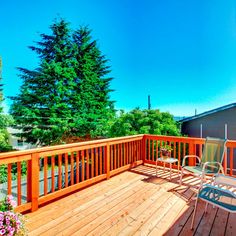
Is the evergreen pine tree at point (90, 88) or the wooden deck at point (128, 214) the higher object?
the evergreen pine tree at point (90, 88)

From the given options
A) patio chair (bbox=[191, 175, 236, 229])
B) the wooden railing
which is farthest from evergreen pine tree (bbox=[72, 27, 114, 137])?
patio chair (bbox=[191, 175, 236, 229])

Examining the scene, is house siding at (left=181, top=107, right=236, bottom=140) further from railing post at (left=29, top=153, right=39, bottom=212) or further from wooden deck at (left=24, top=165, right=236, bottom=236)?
railing post at (left=29, top=153, right=39, bottom=212)

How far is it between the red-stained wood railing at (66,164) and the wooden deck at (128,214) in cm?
18

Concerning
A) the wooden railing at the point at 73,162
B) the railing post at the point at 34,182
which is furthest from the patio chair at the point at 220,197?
the railing post at the point at 34,182

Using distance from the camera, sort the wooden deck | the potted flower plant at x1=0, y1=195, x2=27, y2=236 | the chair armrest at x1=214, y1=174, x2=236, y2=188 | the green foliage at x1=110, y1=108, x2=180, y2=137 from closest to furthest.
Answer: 1. the potted flower plant at x1=0, y1=195, x2=27, y2=236
2. the wooden deck
3. the chair armrest at x1=214, y1=174, x2=236, y2=188
4. the green foliage at x1=110, y1=108, x2=180, y2=137

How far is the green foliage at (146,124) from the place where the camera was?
8.29 m

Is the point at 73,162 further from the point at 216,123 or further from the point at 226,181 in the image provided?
the point at 216,123

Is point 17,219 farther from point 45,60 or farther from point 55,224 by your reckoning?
point 45,60

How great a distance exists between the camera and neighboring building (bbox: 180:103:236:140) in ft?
26.6

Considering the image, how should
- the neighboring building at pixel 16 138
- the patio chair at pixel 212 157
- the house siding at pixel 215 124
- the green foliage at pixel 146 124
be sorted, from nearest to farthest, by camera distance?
1. the patio chair at pixel 212 157
2. the house siding at pixel 215 124
3. the green foliage at pixel 146 124
4. the neighboring building at pixel 16 138

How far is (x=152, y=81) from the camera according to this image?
576 inches

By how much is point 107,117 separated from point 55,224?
13084mm

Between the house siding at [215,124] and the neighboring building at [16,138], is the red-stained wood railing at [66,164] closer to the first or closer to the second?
the house siding at [215,124]

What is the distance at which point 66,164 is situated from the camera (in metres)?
3.03
